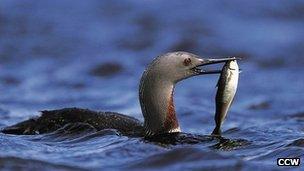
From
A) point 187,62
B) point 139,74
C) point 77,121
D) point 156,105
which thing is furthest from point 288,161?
point 139,74

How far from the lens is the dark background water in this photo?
963 cm

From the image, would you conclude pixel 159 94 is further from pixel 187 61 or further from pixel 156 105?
pixel 187 61

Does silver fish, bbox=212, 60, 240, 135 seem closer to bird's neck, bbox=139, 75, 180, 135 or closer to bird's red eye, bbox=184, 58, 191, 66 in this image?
bird's red eye, bbox=184, 58, 191, 66

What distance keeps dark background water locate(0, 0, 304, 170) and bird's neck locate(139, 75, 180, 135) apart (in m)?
0.36

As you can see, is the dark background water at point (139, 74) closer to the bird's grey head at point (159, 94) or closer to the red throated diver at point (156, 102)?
the red throated diver at point (156, 102)

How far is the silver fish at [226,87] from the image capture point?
10.6 meters

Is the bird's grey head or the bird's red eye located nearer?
the bird's grey head

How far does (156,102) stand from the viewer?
10.4m

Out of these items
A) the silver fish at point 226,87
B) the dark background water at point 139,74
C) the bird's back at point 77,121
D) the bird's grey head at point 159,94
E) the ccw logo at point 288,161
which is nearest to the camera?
the ccw logo at point 288,161

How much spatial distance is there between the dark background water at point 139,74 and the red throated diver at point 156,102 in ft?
0.86

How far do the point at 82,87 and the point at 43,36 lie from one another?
4.55m

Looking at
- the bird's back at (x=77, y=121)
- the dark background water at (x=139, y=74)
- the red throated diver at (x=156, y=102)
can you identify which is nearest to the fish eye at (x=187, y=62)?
the red throated diver at (x=156, y=102)

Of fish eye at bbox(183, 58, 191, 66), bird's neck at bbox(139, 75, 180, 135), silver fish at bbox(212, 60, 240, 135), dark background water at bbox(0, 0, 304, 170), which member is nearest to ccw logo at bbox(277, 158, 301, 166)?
dark background water at bbox(0, 0, 304, 170)

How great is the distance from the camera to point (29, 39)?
2138 cm
